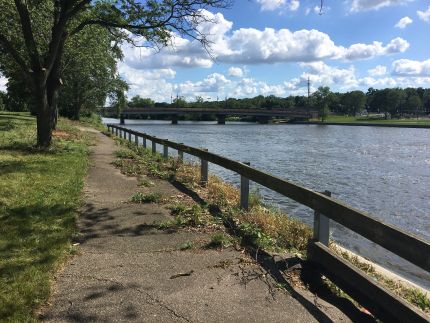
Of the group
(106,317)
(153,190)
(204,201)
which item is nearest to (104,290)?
(106,317)

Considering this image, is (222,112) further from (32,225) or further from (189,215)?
(32,225)

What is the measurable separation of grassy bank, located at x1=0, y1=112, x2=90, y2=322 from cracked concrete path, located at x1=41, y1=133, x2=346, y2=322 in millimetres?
194

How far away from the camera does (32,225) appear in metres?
6.87

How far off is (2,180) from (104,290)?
6.21 meters

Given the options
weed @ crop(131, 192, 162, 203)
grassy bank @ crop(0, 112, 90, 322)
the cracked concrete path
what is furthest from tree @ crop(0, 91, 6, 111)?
the cracked concrete path

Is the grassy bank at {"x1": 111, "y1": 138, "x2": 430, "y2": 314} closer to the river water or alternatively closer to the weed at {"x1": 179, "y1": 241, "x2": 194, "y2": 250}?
the weed at {"x1": 179, "y1": 241, "x2": 194, "y2": 250}

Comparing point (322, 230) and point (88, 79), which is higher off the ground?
point (88, 79)

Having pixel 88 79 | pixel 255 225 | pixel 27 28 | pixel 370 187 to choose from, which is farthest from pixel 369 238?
pixel 88 79

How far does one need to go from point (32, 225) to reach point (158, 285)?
2.77m

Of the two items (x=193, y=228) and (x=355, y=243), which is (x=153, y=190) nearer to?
(x=193, y=228)

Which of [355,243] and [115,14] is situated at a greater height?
[115,14]

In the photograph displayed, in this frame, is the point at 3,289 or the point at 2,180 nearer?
the point at 3,289

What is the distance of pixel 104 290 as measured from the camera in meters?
4.82

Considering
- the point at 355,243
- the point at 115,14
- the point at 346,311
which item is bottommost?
the point at 355,243
